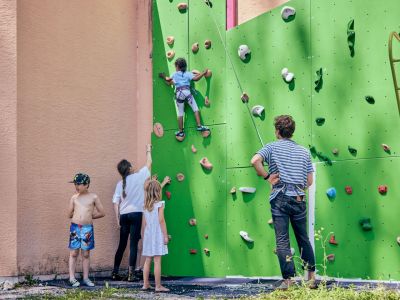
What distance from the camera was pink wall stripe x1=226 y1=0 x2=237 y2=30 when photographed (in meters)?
9.71

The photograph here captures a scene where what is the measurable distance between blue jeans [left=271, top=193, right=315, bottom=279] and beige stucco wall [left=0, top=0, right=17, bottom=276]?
338 centimetres

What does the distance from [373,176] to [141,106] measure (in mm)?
3806

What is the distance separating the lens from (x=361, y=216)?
8258 millimetres

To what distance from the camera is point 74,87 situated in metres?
10.2

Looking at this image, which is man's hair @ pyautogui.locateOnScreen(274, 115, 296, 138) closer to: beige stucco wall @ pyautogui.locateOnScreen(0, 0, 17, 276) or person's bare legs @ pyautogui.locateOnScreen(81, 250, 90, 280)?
person's bare legs @ pyautogui.locateOnScreen(81, 250, 90, 280)

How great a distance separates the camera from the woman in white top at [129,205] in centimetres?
1009

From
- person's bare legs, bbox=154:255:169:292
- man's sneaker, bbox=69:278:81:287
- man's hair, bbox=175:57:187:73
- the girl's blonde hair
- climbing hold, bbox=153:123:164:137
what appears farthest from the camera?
climbing hold, bbox=153:123:164:137

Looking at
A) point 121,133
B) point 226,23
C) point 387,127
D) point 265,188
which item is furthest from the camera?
point 121,133

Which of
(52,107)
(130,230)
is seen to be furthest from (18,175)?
(130,230)

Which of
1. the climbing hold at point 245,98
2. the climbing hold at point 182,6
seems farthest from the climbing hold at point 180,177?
the climbing hold at point 182,6

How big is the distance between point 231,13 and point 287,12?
0.93 m

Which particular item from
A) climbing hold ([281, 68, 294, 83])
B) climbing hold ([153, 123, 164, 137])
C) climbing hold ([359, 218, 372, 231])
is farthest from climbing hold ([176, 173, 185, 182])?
climbing hold ([359, 218, 372, 231])

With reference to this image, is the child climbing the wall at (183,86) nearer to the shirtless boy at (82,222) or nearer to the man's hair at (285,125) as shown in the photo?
the shirtless boy at (82,222)

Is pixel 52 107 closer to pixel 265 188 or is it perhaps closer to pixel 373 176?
pixel 265 188
